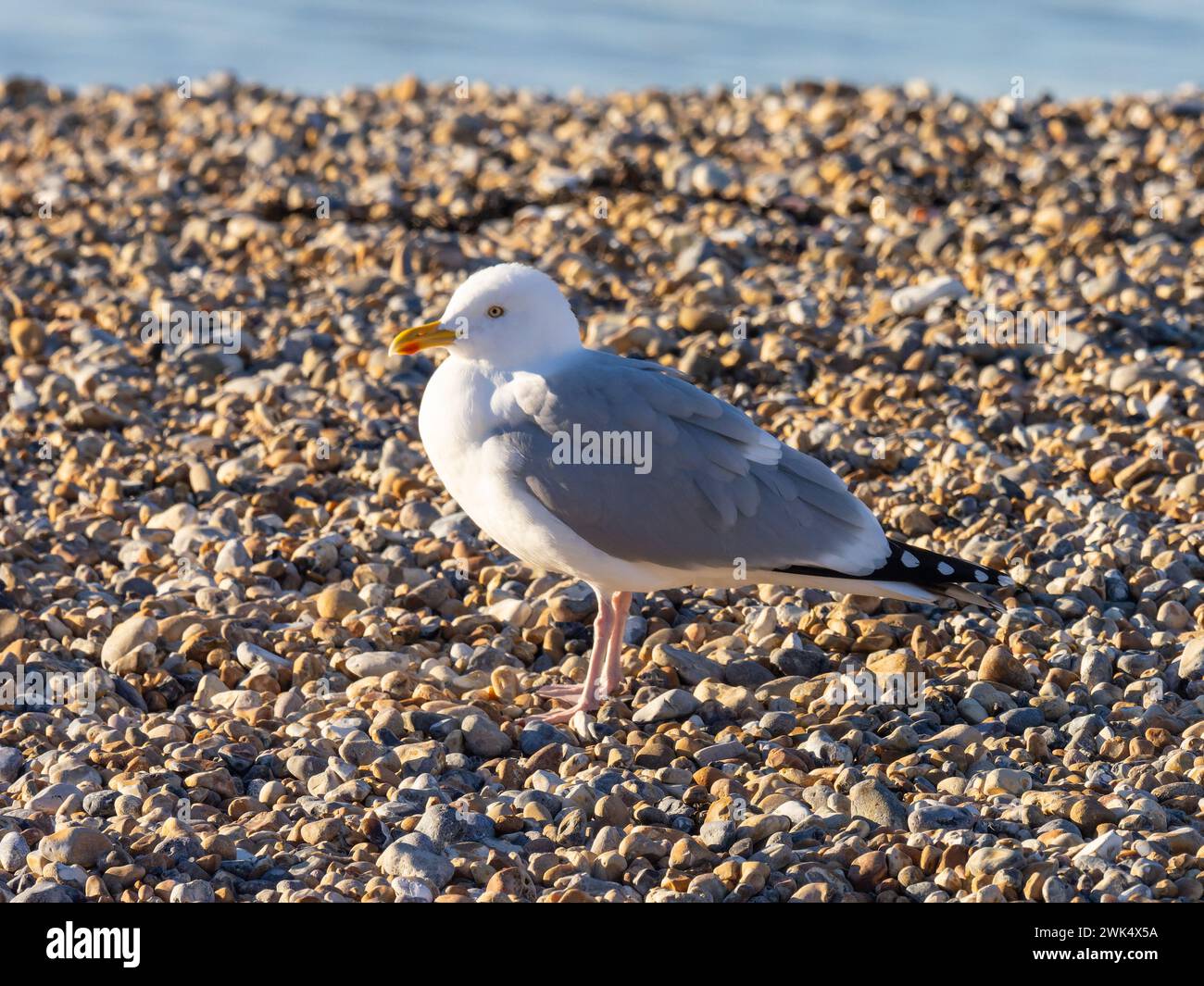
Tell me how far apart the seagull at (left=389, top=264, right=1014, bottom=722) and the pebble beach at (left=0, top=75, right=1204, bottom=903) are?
17 centimetres

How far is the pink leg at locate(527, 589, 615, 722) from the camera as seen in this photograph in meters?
5.41

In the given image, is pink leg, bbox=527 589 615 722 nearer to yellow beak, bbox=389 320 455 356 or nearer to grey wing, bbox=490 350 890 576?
grey wing, bbox=490 350 890 576

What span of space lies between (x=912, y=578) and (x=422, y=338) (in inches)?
73.1

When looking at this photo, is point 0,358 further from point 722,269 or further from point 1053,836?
point 1053,836

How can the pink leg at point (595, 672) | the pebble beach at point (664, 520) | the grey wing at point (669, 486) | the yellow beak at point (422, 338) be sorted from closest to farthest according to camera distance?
1. the pebble beach at point (664, 520)
2. the grey wing at point (669, 486)
3. the pink leg at point (595, 672)
4. the yellow beak at point (422, 338)

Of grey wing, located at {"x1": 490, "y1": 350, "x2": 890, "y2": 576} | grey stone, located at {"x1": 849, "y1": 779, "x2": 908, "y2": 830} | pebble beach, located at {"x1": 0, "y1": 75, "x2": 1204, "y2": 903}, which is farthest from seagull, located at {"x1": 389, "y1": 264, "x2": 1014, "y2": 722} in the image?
grey stone, located at {"x1": 849, "y1": 779, "x2": 908, "y2": 830}

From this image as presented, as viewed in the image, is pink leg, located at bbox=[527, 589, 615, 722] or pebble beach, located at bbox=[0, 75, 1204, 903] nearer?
pebble beach, located at bbox=[0, 75, 1204, 903]

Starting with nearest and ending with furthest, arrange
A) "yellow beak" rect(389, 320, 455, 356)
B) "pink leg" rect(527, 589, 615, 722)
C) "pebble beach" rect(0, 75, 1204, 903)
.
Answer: "pebble beach" rect(0, 75, 1204, 903) < "pink leg" rect(527, 589, 615, 722) < "yellow beak" rect(389, 320, 455, 356)

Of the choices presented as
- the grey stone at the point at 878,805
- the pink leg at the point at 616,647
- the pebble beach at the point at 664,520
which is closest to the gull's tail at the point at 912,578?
the pebble beach at the point at 664,520

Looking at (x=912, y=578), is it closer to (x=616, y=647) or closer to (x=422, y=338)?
(x=616, y=647)

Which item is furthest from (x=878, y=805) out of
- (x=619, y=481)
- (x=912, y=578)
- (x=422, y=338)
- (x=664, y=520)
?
(x=422, y=338)

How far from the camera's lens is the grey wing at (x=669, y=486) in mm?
5305

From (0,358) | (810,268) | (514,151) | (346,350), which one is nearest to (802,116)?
(514,151)

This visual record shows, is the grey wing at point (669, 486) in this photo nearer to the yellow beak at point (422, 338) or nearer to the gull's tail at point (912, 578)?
the gull's tail at point (912, 578)
